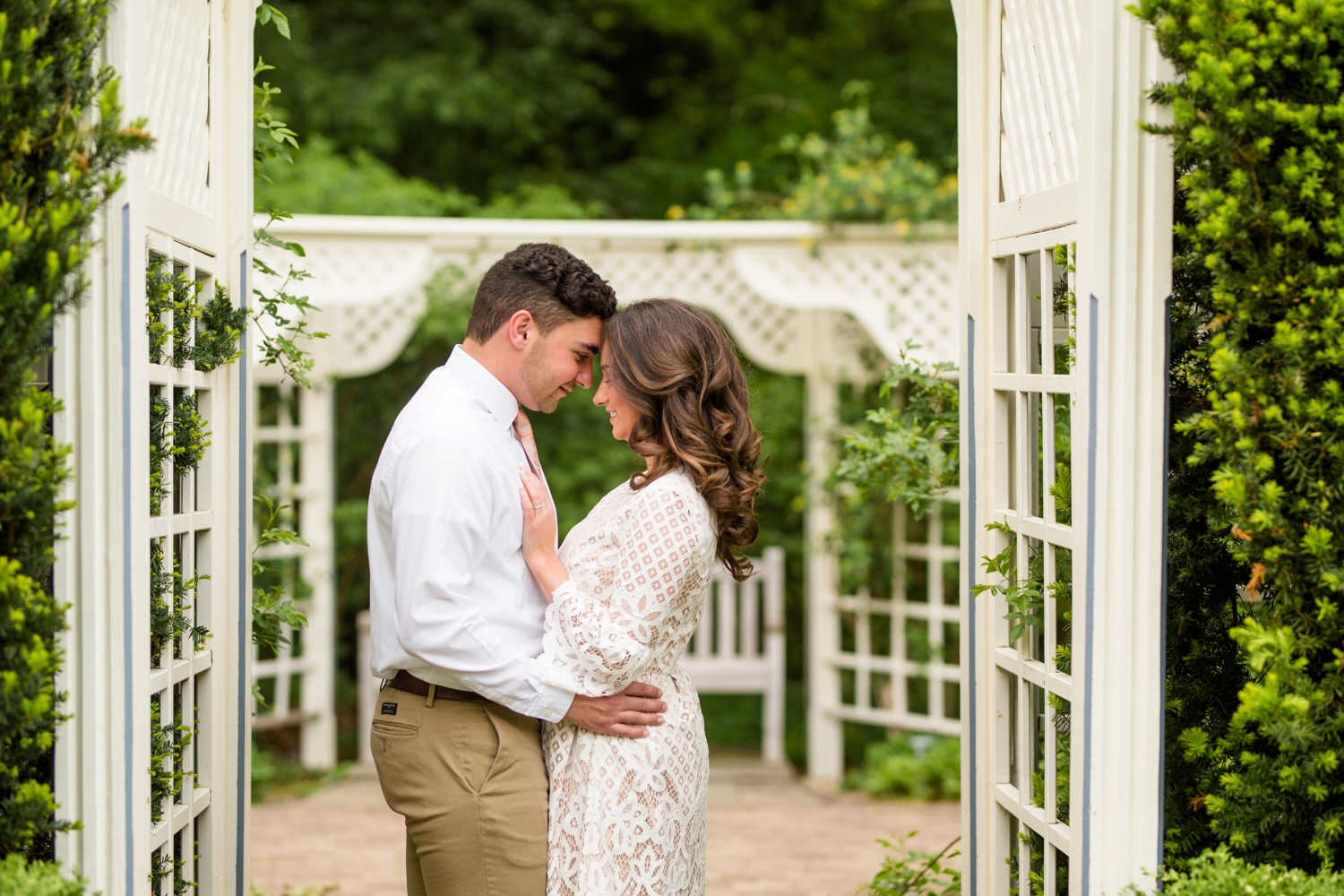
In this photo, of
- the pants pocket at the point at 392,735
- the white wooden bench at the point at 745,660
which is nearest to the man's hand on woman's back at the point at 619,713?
the pants pocket at the point at 392,735

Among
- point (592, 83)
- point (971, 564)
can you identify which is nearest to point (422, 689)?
point (971, 564)

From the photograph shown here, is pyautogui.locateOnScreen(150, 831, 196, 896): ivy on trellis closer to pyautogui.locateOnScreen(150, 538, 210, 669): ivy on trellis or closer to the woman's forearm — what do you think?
pyautogui.locateOnScreen(150, 538, 210, 669): ivy on trellis

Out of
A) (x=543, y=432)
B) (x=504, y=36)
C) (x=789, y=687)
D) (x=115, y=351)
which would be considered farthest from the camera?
(x=504, y=36)

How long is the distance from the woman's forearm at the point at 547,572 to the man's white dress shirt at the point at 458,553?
0.04 metres

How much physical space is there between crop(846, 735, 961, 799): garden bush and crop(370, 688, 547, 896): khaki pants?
3.93 meters

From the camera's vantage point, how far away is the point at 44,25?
6.27 feet

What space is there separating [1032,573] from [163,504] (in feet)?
5.65

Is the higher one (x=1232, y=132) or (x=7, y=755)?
(x=1232, y=132)

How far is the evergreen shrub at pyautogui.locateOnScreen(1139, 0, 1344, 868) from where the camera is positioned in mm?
1952

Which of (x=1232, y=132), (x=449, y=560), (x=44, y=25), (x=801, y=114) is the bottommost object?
(x=449, y=560)

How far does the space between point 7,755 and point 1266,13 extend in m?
2.29

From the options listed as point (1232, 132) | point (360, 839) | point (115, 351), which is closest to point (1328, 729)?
point (1232, 132)

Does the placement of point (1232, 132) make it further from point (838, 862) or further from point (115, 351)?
point (838, 862)

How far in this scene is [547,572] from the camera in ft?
8.04
